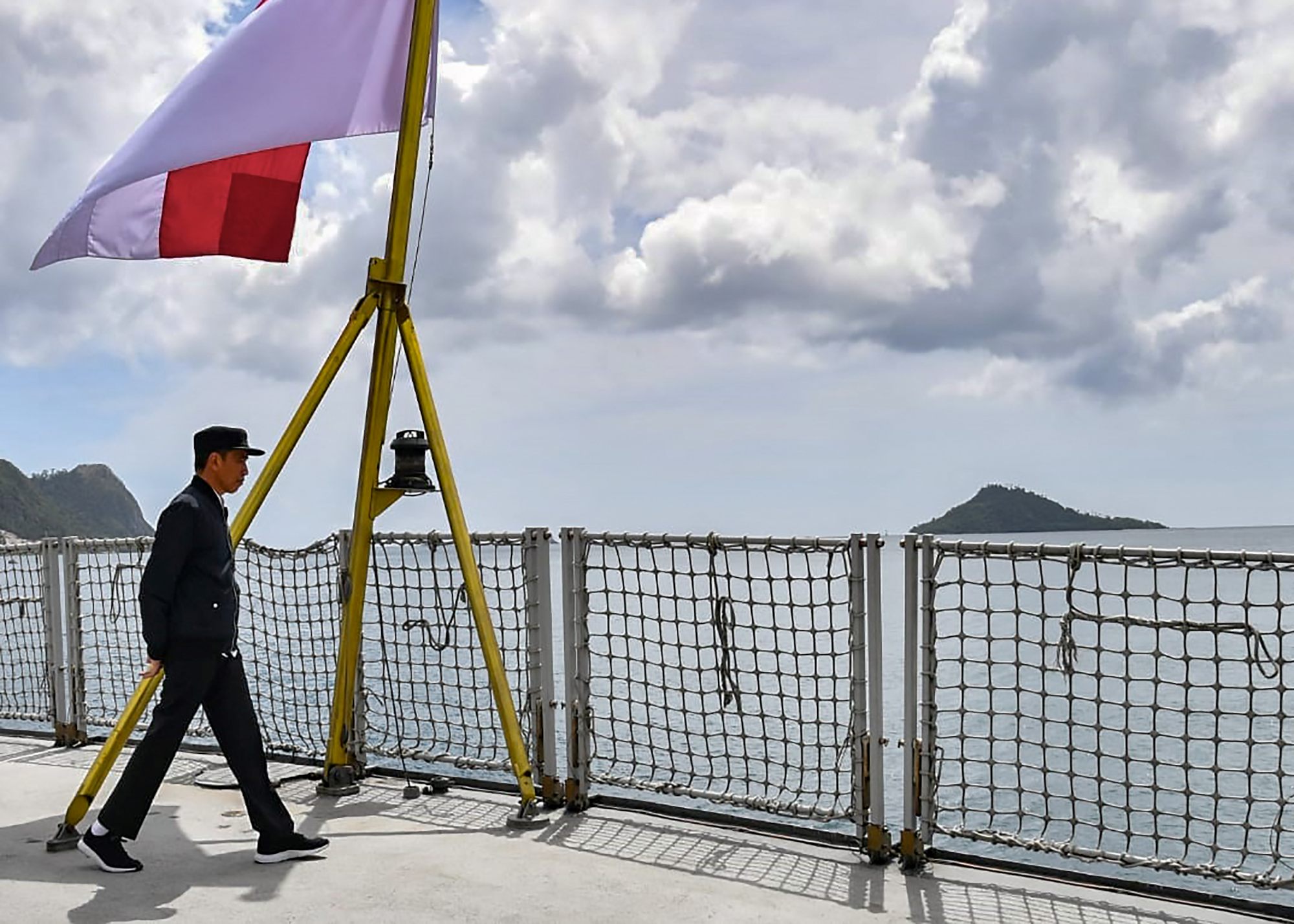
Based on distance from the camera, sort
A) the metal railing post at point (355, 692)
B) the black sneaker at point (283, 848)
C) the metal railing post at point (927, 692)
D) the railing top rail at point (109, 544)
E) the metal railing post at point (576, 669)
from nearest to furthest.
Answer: the metal railing post at point (927, 692)
the black sneaker at point (283, 848)
the metal railing post at point (576, 669)
the metal railing post at point (355, 692)
the railing top rail at point (109, 544)

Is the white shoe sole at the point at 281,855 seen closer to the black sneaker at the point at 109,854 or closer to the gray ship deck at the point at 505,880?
the gray ship deck at the point at 505,880

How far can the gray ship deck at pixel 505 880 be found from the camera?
13.2 feet

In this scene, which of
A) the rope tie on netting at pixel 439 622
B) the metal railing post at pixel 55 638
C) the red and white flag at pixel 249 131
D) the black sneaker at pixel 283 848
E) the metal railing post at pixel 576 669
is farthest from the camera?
the metal railing post at pixel 55 638

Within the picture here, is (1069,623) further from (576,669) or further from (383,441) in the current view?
(383,441)

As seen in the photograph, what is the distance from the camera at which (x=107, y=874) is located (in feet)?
14.9

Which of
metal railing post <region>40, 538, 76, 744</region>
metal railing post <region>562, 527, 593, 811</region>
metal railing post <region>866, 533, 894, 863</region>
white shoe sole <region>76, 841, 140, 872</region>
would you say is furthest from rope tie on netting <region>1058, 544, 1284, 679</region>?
metal railing post <region>40, 538, 76, 744</region>

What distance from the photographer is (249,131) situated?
5.11m

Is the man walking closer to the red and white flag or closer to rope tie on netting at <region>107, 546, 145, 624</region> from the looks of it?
the red and white flag

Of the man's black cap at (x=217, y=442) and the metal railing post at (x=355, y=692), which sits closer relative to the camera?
the man's black cap at (x=217, y=442)

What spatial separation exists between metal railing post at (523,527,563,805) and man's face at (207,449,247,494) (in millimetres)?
1407

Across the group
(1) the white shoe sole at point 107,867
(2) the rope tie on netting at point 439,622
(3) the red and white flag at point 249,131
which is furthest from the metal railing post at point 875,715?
(3) the red and white flag at point 249,131

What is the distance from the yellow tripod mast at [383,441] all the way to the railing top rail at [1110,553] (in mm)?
2085

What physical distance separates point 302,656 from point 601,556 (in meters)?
2.89

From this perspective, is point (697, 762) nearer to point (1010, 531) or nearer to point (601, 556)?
point (601, 556)
